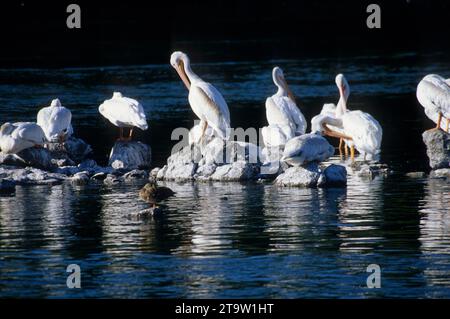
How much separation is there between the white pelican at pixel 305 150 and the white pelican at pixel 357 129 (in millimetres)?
1615

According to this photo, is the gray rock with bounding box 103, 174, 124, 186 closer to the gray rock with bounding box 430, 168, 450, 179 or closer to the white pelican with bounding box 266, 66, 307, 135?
the white pelican with bounding box 266, 66, 307, 135

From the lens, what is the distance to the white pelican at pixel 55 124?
56.1ft

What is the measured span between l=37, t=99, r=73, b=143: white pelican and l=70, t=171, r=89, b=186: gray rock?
937mm

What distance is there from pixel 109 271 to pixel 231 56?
2582 centimetres

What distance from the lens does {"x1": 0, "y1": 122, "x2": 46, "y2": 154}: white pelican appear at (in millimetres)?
16344

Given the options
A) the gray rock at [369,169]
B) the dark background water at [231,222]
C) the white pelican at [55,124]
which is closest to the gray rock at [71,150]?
the white pelican at [55,124]

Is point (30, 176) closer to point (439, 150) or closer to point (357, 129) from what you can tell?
point (357, 129)

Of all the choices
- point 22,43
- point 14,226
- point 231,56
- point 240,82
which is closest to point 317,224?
point 14,226

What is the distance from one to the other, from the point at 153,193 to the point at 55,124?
9.68ft

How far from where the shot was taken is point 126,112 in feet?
57.2

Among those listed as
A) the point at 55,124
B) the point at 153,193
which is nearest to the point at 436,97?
the point at 153,193

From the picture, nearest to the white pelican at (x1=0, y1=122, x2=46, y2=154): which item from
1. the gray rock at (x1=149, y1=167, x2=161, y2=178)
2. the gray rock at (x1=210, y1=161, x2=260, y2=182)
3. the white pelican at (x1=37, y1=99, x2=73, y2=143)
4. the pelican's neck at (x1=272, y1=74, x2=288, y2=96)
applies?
the white pelican at (x1=37, y1=99, x2=73, y2=143)

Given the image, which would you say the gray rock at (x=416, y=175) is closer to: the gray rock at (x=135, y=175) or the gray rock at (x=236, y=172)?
the gray rock at (x=236, y=172)
